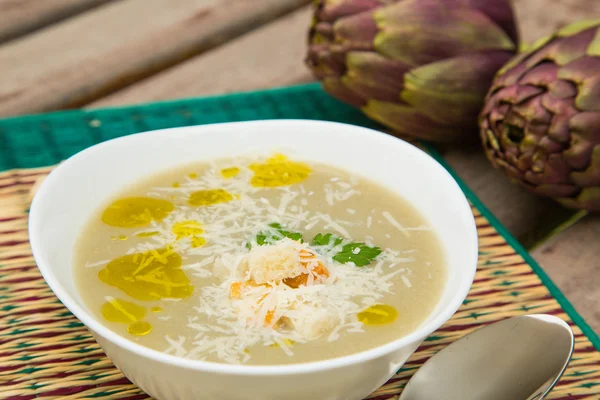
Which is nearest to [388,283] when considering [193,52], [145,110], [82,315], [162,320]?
[162,320]

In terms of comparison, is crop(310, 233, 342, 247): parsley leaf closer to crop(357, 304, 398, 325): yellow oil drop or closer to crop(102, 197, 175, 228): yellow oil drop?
crop(357, 304, 398, 325): yellow oil drop

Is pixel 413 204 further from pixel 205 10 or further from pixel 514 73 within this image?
pixel 205 10

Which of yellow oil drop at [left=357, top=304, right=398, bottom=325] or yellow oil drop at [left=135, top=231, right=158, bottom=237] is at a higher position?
yellow oil drop at [left=135, top=231, right=158, bottom=237]

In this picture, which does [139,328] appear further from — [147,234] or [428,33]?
[428,33]

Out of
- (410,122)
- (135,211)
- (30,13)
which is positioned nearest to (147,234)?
(135,211)

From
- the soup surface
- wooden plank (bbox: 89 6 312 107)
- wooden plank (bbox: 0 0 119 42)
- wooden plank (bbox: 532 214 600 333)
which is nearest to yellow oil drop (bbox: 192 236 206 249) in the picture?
the soup surface
